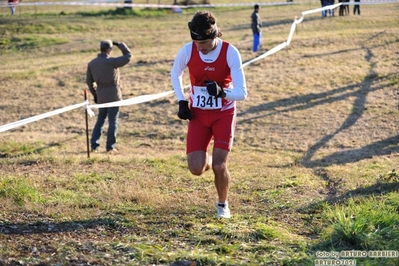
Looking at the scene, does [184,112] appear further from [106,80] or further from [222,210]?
[106,80]

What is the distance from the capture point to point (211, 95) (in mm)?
6566

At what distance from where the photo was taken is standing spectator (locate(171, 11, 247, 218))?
658 cm

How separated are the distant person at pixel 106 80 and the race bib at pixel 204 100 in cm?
528

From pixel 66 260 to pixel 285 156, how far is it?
7300mm

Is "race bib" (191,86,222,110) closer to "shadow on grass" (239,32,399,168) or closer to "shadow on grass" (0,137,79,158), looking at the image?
"shadow on grass" (239,32,399,168)

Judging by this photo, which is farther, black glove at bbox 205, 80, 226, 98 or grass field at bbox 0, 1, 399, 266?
black glove at bbox 205, 80, 226, 98

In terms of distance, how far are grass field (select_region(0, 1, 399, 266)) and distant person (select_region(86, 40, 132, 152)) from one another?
1.54 ft

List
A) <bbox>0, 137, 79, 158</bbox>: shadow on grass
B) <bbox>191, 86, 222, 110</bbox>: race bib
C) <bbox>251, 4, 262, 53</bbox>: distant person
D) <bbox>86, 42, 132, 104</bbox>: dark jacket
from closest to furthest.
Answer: <bbox>191, 86, 222, 110</bbox>: race bib < <bbox>0, 137, 79, 158</bbox>: shadow on grass < <bbox>86, 42, 132, 104</bbox>: dark jacket < <bbox>251, 4, 262, 53</bbox>: distant person

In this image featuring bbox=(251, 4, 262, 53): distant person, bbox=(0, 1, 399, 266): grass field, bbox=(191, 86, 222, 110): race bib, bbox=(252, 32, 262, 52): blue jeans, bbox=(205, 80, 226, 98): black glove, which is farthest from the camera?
bbox=(252, 32, 262, 52): blue jeans

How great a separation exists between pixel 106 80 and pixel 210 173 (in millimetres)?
3297

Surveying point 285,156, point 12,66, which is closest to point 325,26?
point 12,66

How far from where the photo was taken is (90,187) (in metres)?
8.29

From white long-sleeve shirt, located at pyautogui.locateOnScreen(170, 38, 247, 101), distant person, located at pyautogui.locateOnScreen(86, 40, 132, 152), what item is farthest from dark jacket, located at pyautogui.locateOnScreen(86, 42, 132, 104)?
white long-sleeve shirt, located at pyautogui.locateOnScreen(170, 38, 247, 101)

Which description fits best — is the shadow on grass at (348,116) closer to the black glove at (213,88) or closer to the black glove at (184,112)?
the black glove at (184,112)
